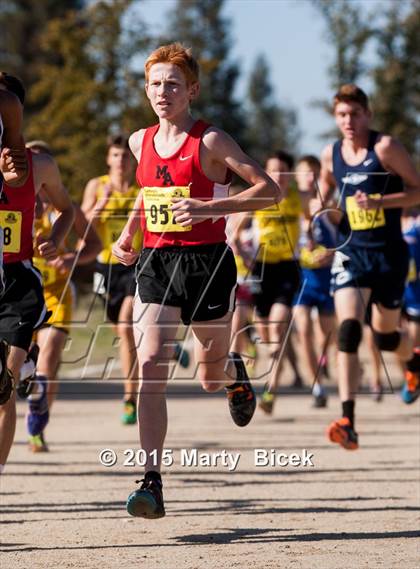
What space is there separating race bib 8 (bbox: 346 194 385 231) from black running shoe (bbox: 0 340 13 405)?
148 inches

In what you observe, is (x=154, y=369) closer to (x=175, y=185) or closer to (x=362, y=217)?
(x=175, y=185)

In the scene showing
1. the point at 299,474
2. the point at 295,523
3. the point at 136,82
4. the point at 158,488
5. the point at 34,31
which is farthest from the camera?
the point at 34,31

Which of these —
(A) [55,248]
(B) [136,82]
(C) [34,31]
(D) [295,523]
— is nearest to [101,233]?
(A) [55,248]

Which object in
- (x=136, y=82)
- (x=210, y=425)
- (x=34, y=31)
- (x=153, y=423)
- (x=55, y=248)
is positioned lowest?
(x=210, y=425)

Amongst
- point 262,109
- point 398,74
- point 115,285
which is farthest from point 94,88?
point 262,109

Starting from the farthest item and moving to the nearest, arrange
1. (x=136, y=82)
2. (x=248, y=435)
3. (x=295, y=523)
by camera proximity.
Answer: (x=136, y=82) < (x=248, y=435) < (x=295, y=523)

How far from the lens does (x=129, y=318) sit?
1149 cm

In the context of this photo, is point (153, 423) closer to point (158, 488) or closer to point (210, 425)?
point (158, 488)

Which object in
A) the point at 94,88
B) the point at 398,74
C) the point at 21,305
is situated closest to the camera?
the point at 21,305

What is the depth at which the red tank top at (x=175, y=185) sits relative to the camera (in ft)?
20.8

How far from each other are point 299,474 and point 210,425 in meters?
3.68

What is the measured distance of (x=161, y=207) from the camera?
20.9 ft

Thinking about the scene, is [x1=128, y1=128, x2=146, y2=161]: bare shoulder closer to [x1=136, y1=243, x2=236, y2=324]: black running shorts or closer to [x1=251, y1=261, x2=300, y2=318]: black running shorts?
[x1=136, y1=243, x2=236, y2=324]: black running shorts

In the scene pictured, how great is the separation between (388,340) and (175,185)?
4065 mm
